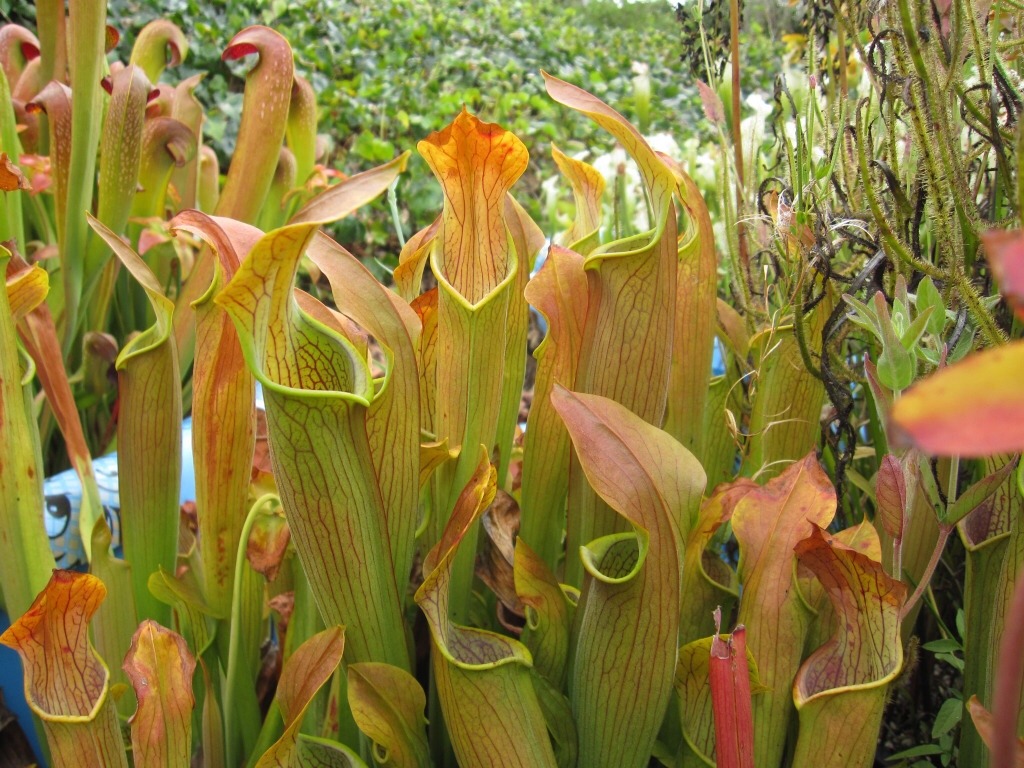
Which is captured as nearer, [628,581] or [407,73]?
[628,581]

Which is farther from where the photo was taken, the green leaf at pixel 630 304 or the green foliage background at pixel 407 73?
the green foliage background at pixel 407 73

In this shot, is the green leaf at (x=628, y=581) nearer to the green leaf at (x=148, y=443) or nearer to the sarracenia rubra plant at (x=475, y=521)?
the sarracenia rubra plant at (x=475, y=521)

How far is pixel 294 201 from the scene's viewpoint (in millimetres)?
1318

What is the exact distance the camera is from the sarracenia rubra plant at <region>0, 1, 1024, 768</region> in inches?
18.4

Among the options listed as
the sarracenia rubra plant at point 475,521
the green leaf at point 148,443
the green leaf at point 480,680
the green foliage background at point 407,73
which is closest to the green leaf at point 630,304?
the sarracenia rubra plant at point 475,521

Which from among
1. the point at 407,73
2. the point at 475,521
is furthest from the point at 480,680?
the point at 407,73

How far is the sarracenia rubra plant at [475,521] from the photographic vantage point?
1.53 ft

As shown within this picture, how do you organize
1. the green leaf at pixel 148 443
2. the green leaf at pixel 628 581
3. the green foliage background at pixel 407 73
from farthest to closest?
the green foliage background at pixel 407 73 < the green leaf at pixel 148 443 < the green leaf at pixel 628 581

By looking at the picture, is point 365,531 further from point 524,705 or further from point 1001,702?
point 1001,702

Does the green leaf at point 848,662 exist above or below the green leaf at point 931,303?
below

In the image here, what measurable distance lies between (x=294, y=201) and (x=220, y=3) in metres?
2.04

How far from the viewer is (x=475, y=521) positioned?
55 centimetres

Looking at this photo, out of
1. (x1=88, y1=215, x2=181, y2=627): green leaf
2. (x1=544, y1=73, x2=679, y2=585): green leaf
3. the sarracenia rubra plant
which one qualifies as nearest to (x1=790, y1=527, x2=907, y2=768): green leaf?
the sarracenia rubra plant

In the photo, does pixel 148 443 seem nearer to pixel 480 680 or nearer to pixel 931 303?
pixel 480 680
